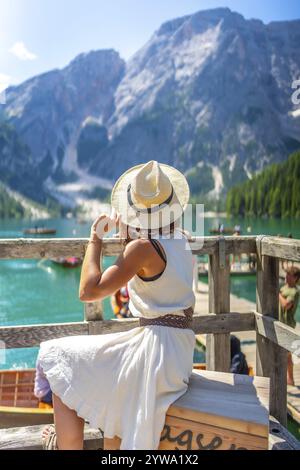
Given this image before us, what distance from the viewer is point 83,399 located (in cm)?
219

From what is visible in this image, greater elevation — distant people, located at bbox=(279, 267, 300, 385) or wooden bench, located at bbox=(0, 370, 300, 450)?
wooden bench, located at bbox=(0, 370, 300, 450)

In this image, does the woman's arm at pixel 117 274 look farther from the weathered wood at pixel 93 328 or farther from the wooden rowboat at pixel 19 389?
the wooden rowboat at pixel 19 389

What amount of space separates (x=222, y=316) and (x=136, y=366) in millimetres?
1692

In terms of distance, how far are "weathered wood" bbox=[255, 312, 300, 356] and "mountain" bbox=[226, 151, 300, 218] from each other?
93.9m

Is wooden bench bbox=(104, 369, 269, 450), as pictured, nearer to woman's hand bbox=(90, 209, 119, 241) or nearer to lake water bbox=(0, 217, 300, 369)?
woman's hand bbox=(90, 209, 119, 241)

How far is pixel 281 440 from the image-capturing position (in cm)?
280

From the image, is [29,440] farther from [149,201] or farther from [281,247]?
[281,247]

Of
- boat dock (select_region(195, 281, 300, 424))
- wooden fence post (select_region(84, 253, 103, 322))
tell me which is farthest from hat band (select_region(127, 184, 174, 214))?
boat dock (select_region(195, 281, 300, 424))

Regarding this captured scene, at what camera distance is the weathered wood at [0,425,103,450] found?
2.60 meters

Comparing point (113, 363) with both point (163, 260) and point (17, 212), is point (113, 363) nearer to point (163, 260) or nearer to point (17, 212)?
point (163, 260)

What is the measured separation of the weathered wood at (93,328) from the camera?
3305 mm
